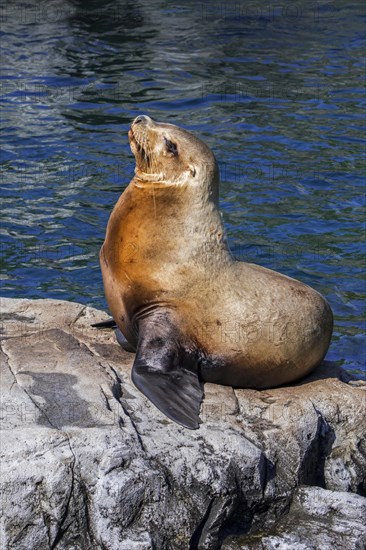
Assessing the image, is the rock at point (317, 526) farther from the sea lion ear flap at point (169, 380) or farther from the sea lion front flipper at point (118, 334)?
the sea lion front flipper at point (118, 334)

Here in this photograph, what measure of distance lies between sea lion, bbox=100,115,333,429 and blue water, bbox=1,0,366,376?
189cm

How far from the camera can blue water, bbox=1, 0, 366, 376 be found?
9930 mm

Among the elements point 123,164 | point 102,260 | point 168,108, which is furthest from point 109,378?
point 168,108

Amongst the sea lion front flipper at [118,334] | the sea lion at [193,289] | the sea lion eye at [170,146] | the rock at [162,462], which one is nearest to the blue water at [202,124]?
the sea lion at [193,289]

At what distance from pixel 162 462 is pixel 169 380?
75 centimetres

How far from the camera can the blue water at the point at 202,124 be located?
32.6 feet

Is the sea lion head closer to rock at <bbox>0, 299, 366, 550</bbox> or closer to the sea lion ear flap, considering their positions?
the sea lion ear flap

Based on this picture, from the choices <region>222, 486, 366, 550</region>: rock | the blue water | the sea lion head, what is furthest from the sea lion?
the blue water

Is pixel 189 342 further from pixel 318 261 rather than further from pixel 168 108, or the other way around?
pixel 168 108

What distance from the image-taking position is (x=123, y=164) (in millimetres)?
12289

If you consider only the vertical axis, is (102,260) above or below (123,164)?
above

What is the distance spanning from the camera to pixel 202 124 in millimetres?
13617

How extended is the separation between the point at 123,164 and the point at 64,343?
244 inches

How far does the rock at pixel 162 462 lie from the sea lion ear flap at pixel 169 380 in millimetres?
76
